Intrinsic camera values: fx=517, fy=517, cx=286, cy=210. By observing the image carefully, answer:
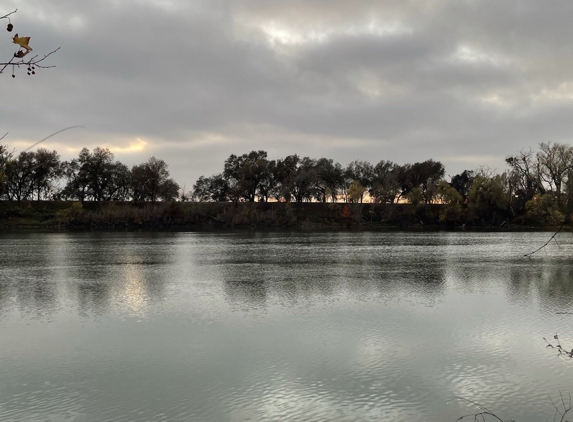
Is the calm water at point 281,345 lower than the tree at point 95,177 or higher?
lower

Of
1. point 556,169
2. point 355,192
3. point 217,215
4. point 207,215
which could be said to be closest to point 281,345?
point 556,169

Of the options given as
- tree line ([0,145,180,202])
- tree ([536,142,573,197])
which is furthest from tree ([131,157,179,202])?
tree ([536,142,573,197])

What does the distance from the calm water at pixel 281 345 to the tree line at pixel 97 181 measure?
70602mm

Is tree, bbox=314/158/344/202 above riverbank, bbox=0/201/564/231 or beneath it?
A: above

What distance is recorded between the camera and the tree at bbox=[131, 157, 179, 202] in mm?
94750

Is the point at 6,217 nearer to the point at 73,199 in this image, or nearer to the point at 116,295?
the point at 73,199

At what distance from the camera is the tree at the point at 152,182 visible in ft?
311

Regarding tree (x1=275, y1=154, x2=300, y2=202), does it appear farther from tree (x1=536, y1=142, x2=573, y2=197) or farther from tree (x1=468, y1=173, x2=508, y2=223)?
tree (x1=536, y1=142, x2=573, y2=197)

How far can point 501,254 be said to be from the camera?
1443 inches

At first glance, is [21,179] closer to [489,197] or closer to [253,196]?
[253,196]

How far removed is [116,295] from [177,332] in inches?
279

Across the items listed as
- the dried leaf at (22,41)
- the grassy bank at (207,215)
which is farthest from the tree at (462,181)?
the dried leaf at (22,41)

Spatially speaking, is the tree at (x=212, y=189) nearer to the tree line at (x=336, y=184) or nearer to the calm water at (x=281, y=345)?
the tree line at (x=336, y=184)

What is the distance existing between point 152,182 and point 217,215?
44.3ft
